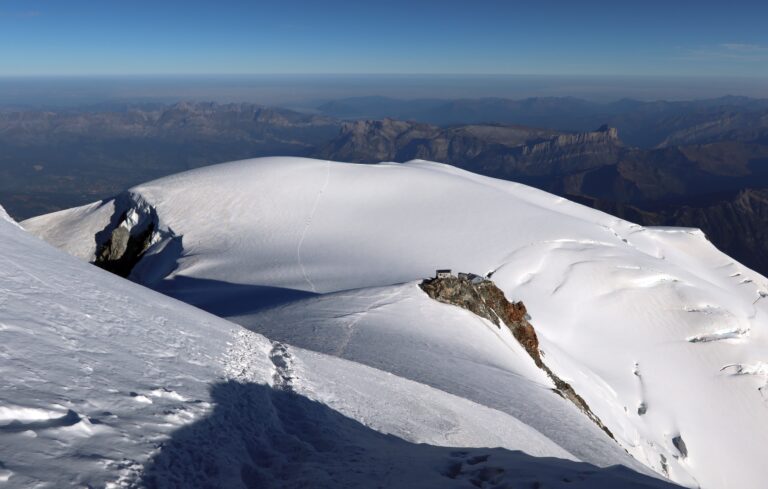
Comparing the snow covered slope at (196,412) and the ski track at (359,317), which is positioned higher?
the snow covered slope at (196,412)

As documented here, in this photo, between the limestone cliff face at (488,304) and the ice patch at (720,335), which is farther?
the ice patch at (720,335)

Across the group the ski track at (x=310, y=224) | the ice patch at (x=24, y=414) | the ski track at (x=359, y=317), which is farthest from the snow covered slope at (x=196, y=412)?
the ski track at (x=310, y=224)

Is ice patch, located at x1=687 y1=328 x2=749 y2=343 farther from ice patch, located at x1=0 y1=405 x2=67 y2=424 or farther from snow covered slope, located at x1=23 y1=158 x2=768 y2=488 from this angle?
ice patch, located at x1=0 y1=405 x2=67 y2=424

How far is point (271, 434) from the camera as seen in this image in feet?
28.2

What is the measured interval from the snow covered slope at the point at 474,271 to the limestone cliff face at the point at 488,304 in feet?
4.10

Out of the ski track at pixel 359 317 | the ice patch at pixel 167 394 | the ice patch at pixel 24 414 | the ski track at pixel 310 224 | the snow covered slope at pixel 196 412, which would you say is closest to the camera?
the ice patch at pixel 24 414

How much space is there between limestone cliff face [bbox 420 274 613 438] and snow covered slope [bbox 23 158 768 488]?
1.25 meters

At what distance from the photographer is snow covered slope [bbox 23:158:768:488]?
2006 cm

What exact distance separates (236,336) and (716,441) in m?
31.8

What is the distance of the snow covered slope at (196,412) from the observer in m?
6.02

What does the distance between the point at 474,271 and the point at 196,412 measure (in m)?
28.4

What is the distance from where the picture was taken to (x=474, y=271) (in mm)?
34750

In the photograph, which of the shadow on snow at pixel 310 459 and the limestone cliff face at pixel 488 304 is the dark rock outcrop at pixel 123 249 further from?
the shadow on snow at pixel 310 459

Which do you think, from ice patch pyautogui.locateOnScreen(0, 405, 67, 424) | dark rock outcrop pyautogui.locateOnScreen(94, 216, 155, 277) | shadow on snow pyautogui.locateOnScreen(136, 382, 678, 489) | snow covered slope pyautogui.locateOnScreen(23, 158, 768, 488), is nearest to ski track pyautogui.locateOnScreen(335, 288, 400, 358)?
snow covered slope pyautogui.locateOnScreen(23, 158, 768, 488)
